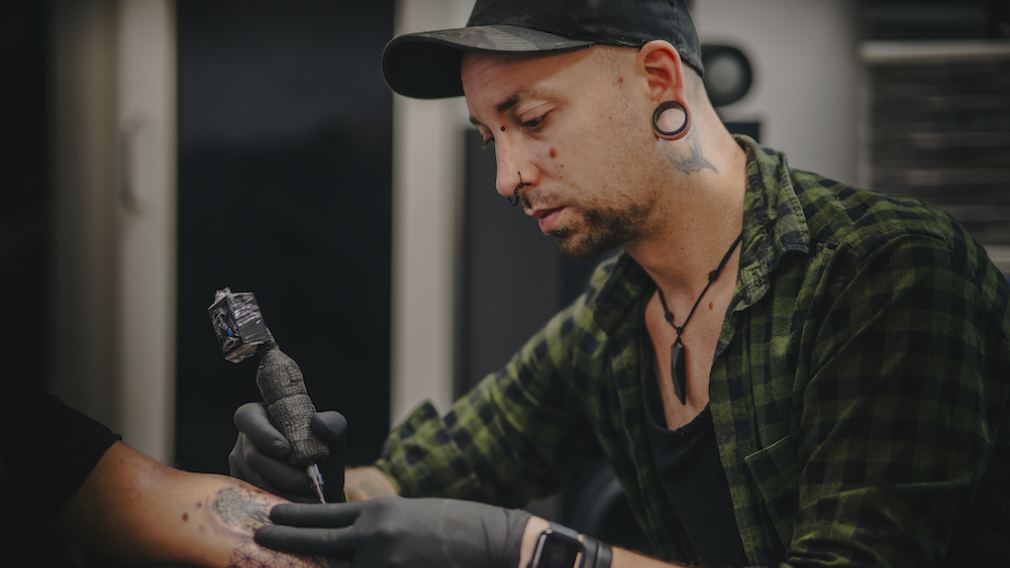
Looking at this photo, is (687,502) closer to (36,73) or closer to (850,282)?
(850,282)

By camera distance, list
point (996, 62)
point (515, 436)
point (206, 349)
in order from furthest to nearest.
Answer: point (206, 349), point (996, 62), point (515, 436)

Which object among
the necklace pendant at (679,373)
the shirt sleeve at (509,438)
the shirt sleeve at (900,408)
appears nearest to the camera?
the shirt sleeve at (900,408)

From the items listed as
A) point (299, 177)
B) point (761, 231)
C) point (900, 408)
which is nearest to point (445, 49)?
point (761, 231)

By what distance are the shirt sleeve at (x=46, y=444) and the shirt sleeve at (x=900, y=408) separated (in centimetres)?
75

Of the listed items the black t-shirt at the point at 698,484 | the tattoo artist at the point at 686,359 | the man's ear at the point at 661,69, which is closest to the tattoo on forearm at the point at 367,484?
the tattoo artist at the point at 686,359

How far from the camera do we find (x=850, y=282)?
3.39 feet

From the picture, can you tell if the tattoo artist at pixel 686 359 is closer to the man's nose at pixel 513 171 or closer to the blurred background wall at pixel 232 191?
the man's nose at pixel 513 171

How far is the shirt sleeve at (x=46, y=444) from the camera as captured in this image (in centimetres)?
94

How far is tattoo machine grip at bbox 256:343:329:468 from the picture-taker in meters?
1.01

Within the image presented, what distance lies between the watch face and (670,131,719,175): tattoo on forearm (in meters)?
0.48

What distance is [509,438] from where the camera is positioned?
4.66ft

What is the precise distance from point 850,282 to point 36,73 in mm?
2586

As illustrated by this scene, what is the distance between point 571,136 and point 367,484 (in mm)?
586

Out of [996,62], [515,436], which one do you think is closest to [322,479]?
[515,436]
